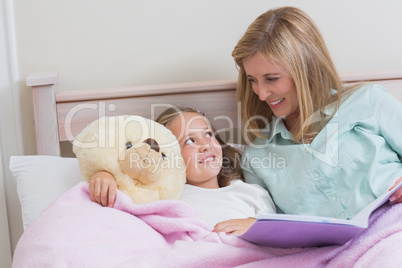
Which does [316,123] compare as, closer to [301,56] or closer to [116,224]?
[301,56]

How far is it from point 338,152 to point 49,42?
3.03ft

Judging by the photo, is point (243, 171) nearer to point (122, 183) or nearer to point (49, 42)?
point (122, 183)

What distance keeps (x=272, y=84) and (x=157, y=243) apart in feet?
1.76

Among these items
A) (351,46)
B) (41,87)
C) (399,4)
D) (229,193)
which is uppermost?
(399,4)

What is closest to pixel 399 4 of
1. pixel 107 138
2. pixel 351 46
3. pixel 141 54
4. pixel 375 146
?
pixel 351 46

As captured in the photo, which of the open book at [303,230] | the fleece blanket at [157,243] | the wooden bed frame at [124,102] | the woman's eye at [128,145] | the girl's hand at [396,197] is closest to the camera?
the open book at [303,230]

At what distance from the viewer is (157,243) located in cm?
110

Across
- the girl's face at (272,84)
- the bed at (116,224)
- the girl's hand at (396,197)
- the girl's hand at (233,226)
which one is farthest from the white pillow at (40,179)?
the girl's hand at (396,197)

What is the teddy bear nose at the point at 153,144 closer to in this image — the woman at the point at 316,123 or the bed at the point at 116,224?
the bed at the point at 116,224

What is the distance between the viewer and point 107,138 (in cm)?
120

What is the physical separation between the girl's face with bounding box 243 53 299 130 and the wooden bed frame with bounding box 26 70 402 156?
0.20 m

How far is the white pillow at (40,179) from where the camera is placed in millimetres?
1316

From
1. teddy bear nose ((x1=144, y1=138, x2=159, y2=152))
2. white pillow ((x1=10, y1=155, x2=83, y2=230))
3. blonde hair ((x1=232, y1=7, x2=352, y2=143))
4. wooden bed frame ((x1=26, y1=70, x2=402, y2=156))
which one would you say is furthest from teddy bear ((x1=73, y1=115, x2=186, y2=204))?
blonde hair ((x1=232, y1=7, x2=352, y2=143))

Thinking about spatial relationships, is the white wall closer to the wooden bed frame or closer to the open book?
the wooden bed frame
